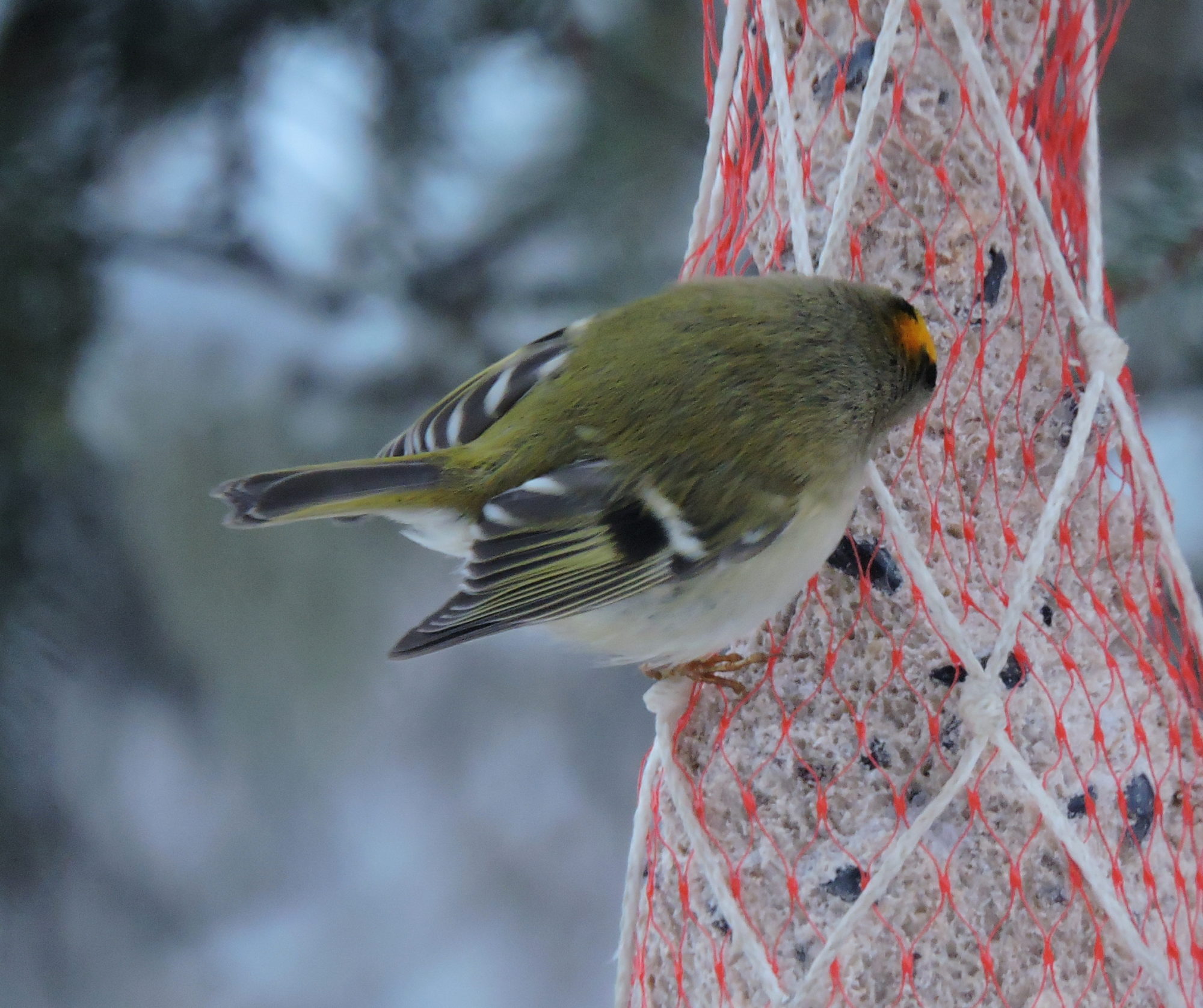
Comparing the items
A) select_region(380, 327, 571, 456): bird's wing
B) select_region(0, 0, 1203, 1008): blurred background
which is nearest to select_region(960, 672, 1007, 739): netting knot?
select_region(380, 327, 571, 456): bird's wing

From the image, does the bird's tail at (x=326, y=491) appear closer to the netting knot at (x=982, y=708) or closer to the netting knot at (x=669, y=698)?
the netting knot at (x=669, y=698)

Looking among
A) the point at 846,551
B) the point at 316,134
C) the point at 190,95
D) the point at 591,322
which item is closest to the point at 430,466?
the point at 591,322

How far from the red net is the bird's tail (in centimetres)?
18

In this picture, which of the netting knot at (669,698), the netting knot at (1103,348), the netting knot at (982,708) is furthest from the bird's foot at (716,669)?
the netting knot at (1103,348)

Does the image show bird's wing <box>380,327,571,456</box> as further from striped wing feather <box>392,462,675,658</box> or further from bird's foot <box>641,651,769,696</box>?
bird's foot <box>641,651,769,696</box>

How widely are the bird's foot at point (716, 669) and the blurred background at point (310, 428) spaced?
1.38 feet

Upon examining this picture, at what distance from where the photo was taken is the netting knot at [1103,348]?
62cm

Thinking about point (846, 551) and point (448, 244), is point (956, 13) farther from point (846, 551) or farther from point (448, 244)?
point (448, 244)

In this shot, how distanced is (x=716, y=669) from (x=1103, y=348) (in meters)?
0.27

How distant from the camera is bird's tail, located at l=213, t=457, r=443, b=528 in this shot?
59cm

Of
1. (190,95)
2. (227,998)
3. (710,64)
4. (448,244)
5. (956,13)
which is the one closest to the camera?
(956,13)

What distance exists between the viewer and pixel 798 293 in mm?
614

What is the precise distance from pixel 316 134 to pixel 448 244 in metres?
0.19

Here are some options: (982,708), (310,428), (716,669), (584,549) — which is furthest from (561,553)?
(310,428)
